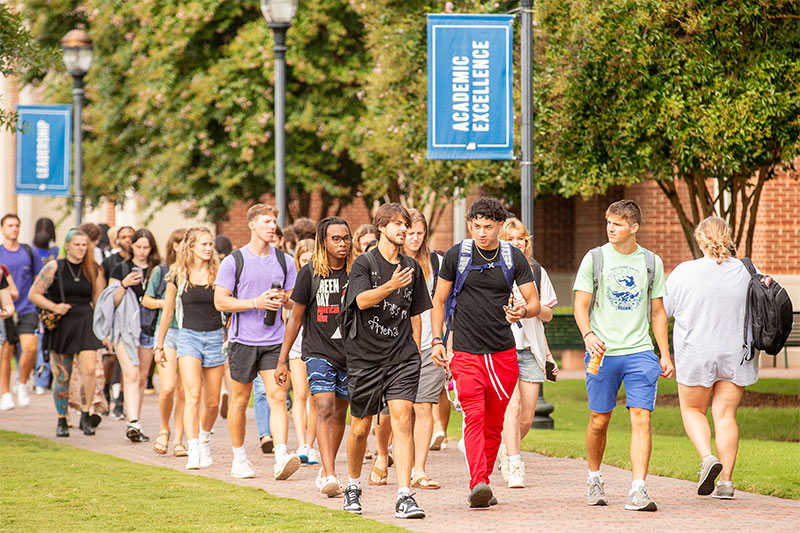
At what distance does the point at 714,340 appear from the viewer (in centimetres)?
867

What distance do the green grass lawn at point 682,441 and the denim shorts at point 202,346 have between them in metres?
2.93

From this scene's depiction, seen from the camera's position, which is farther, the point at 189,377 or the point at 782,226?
the point at 782,226

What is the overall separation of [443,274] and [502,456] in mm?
2028

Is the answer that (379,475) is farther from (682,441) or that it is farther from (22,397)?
(22,397)

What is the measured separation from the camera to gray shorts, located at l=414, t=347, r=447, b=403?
957 cm

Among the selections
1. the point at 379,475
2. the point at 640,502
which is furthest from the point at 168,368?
the point at 640,502

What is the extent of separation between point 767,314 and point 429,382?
2502 millimetres

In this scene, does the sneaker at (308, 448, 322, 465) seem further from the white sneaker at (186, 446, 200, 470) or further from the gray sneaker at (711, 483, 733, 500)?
the gray sneaker at (711, 483, 733, 500)

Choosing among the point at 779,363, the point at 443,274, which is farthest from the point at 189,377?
the point at 779,363

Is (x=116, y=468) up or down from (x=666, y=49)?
down

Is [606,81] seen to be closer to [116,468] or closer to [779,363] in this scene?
[116,468]

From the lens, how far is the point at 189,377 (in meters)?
10.6

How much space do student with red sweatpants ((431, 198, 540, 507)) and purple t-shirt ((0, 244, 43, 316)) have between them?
8142mm

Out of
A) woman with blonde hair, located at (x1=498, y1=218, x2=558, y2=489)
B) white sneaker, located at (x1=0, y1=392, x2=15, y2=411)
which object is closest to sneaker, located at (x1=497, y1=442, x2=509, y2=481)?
woman with blonde hair, located at (x1=498, y1=218, x2=558, y2=489)
